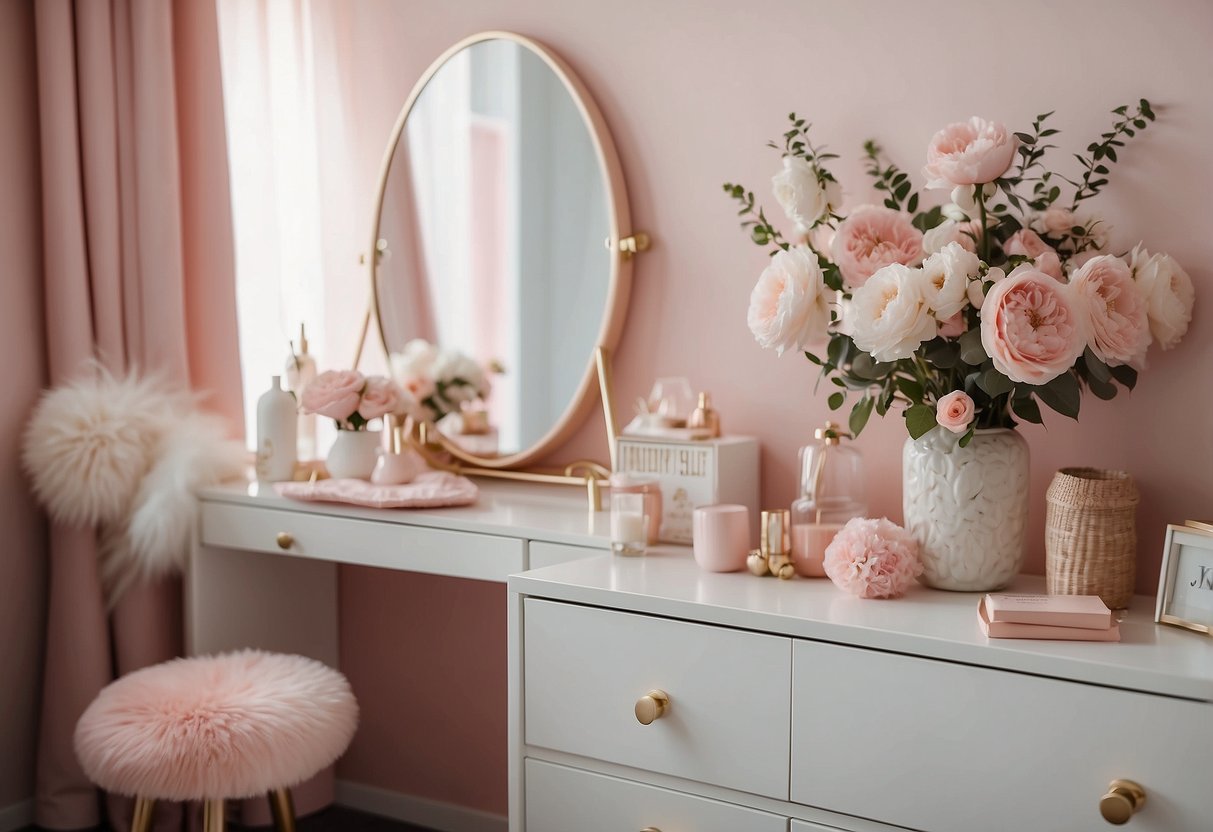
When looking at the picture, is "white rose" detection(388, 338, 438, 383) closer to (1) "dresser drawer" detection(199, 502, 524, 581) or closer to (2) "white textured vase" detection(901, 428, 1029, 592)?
(1) "dresser drawer" detection(199, 502, 524, 581)

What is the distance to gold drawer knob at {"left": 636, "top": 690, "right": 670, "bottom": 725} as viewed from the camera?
5.09ft

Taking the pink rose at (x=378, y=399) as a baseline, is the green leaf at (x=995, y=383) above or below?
above

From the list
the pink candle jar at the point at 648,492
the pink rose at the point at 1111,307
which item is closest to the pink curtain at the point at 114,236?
the pink candle jar at the point at 648,492

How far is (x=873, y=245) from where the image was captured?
5.36ft

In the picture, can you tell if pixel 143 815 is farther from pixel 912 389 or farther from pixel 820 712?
pixel 912 389

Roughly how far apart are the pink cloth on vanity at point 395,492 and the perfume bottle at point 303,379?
23 centimetres

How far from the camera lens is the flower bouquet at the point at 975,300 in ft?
4.83

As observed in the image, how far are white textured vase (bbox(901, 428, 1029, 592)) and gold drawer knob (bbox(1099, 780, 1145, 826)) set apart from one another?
381mm

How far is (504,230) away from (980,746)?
1343 millimetres

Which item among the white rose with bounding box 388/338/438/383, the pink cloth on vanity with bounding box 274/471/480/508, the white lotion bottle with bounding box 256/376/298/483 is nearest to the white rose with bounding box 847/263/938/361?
the pink cloth on vanity with bounding box 274/471/480/508

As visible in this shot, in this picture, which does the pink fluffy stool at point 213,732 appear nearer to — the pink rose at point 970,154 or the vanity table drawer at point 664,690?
the vanity table drawer at point 664,690

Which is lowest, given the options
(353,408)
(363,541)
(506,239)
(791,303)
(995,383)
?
(363,541)

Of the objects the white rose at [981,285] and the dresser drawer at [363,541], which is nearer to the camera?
the white rose at [981,285]

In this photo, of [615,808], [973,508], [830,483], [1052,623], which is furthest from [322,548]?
[1052,623]
